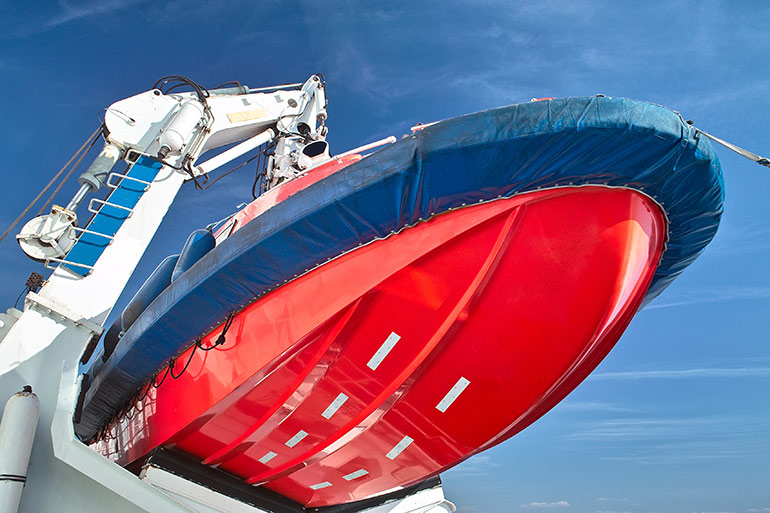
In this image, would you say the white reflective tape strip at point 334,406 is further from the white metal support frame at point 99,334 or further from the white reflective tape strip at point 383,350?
the white metal support frame at point 99,334

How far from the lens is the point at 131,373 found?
3.67 m

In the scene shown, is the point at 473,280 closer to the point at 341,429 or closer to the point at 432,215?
the point at 432,215

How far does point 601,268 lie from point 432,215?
960 mm

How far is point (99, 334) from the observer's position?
10.7 ft

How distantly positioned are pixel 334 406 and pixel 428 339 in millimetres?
874

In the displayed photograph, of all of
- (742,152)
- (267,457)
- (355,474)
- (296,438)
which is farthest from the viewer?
(355,474)

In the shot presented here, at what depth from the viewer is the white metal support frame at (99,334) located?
272 centimetres

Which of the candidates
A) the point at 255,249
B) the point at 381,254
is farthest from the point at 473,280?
the point at 255,249

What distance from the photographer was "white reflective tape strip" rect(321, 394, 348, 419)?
318 centimetres

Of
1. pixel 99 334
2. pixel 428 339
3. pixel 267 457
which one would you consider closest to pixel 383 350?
pixel 428 339

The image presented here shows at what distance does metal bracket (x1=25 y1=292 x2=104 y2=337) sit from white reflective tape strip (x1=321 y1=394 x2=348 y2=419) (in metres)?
1.62

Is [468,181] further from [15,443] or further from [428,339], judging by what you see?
[15,443]

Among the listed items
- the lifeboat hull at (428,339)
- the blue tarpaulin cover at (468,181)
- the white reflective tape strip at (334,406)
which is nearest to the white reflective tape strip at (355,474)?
the lifeboat hull at (428,339)

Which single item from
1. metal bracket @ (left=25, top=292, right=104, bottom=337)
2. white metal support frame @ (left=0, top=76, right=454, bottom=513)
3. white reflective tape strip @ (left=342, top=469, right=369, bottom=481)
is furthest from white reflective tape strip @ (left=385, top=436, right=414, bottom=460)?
metal bracket @ (left=25, top=292, right=104, bottom=337)
